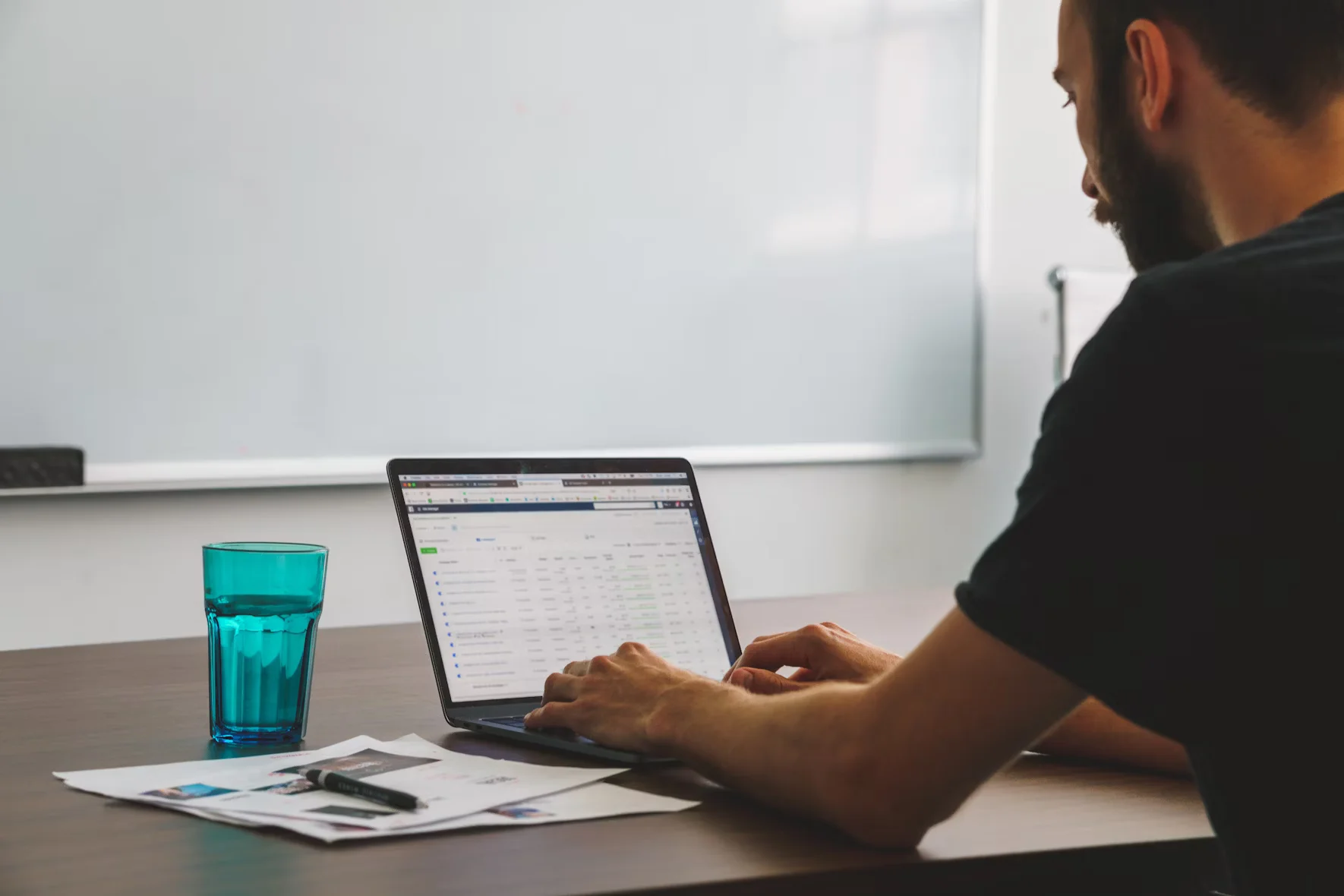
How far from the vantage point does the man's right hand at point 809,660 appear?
99cm

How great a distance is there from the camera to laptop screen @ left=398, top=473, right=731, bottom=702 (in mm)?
1028

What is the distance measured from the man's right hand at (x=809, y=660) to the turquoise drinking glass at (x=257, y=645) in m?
0.32

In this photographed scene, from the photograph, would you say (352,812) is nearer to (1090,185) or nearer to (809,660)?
(809,660)

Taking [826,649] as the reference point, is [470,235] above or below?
above

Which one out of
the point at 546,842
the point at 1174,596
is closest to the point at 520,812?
the point at 546,842

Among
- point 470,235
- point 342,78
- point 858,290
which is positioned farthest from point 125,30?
point 858,290

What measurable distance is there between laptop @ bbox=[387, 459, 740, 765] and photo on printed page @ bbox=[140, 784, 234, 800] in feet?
0.73

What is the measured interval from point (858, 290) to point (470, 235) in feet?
3.16

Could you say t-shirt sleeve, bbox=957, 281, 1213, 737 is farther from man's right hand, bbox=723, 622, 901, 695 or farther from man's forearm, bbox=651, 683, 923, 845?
man's right hand, bbox=723, 622, 901, 695

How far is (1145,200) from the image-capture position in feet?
3.54

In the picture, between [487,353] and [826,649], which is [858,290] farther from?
[826,649]

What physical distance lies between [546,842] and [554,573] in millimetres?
392

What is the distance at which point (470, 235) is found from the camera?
272 cm

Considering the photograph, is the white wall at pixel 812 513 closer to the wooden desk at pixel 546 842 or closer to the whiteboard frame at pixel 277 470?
the whiteboard frame at pixel 277 470
